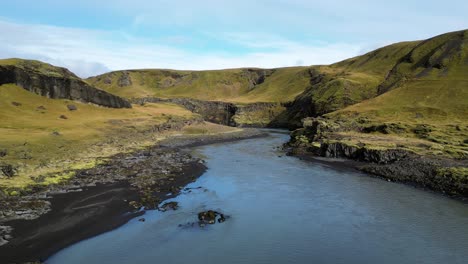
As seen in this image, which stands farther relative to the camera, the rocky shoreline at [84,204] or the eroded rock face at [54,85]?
the eroded rock face at [54,85]

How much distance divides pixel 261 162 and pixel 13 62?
73.1 metres

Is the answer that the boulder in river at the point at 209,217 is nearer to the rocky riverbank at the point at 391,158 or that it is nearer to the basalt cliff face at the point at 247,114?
the rocky riverbank at the point at 391,158

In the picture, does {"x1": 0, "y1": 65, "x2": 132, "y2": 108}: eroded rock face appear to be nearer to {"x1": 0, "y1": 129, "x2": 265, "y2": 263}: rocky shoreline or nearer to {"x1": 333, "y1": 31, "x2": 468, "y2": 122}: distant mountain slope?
{"x1": 0, "y1": 129, "x2": 265, "y2": 263}: rocky shoreline

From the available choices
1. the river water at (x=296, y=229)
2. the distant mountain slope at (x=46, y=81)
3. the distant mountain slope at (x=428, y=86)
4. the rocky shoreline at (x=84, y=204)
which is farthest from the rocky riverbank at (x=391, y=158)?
the distant mountain slope at (x=46, y=81)

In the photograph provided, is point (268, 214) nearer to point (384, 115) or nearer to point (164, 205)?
point (164, 205)

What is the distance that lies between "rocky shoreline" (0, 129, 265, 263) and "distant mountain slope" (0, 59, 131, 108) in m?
50.2

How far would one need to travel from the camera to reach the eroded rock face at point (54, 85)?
9131cm

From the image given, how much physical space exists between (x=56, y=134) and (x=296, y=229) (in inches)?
2050

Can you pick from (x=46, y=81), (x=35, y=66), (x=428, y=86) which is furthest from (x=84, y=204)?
(x=428, y=86)

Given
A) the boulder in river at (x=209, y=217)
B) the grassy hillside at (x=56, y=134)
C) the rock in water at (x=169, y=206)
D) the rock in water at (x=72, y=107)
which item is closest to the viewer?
the boulder in river at (x=209, y=217)

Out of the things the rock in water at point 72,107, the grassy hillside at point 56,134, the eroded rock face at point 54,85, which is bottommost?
the grassy hillside at point 56,134

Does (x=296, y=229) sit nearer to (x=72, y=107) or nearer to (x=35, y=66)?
(x=72, y=107)

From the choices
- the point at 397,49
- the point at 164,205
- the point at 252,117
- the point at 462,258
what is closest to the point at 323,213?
the point at 462,258

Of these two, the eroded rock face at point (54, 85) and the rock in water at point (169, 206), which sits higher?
the eroded rock face at point (54, 85)
